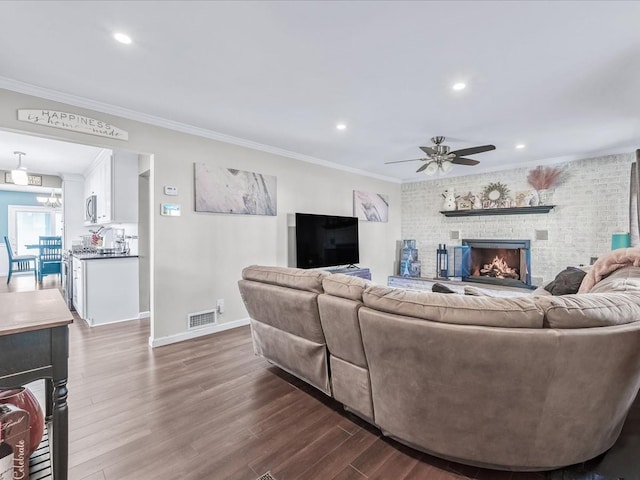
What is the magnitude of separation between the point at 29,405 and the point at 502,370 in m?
2.18

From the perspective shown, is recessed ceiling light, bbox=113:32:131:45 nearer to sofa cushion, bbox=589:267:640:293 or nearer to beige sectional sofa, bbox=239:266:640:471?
beige sectional sofa, bbox=239:266:640:471

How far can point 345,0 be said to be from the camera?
1.62 m

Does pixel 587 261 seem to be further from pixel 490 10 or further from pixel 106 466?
pixel 106 466

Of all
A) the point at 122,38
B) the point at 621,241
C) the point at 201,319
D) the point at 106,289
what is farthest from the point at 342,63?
the point at 621,241

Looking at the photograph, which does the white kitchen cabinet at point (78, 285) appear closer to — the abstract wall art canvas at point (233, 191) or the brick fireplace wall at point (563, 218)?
the abstract wall art canvas at point (233, 191)

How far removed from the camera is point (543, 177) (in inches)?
195

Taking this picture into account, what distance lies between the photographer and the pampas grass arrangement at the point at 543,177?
489 centimetres

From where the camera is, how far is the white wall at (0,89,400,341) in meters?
3.09

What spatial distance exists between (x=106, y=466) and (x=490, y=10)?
329cm

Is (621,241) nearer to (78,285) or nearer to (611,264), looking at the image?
(611,264)

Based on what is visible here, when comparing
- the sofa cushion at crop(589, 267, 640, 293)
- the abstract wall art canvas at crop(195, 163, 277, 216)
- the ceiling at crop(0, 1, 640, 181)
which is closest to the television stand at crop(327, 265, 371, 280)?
the abstract wall art canvas at crop(195, 163, 277, 216)

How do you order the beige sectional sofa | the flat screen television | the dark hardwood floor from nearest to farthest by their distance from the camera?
the beige sectional sofa → the dark hardwood floor → the flat screen television

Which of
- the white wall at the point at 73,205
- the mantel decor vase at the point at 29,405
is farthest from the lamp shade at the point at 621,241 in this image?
the white wall at the point at 73,205

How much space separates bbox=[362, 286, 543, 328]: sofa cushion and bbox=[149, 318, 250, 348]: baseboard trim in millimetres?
2790
